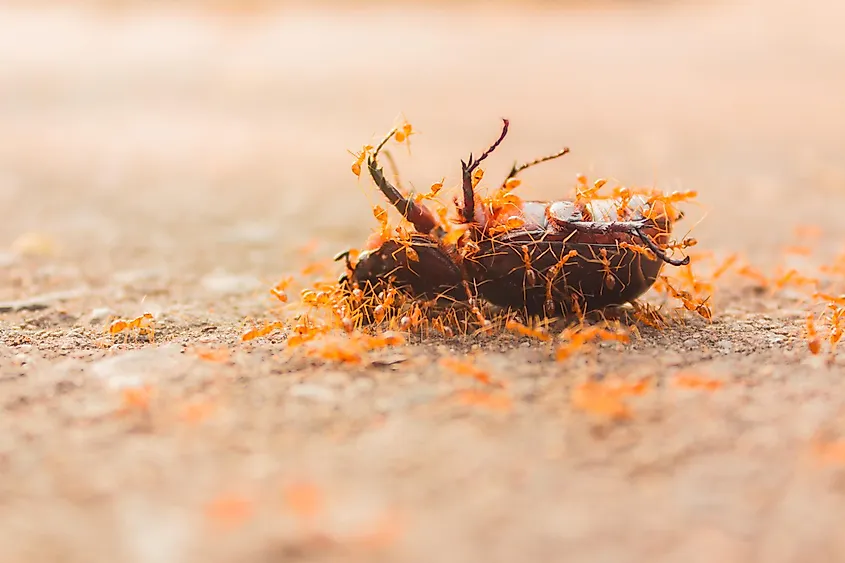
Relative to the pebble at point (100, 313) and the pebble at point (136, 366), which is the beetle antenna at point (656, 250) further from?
the pebble at point (100, 313)

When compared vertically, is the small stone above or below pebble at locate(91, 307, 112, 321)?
below

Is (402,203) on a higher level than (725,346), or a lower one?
higher

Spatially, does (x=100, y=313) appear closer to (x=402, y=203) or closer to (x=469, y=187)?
(x=402, y=203)

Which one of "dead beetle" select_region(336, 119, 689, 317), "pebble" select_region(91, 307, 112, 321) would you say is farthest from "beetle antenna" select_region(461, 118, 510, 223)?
"pebble" select_region(91, 307, 112, 321)

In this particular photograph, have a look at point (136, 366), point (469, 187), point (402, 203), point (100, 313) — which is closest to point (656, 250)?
point (469, 187)

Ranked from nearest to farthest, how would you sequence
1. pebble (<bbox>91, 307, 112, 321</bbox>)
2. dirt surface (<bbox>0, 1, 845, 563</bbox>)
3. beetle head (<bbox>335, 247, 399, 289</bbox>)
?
dirt surface (<bbox>0, 1, 845, 563</bbox>) < beetle head (<bbox>335, 247, 399, 289</bbox>) < pebble (<bbox>91, 307, 112, 321</bbox>)

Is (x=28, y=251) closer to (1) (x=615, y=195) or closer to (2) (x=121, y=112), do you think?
(1) (x=615, y=195)

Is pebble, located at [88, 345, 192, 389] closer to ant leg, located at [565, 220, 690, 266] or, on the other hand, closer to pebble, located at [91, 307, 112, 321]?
pebble, located at [91, 307, 112, 321]

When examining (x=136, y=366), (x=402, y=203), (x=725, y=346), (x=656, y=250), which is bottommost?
(x=725, y=346)
